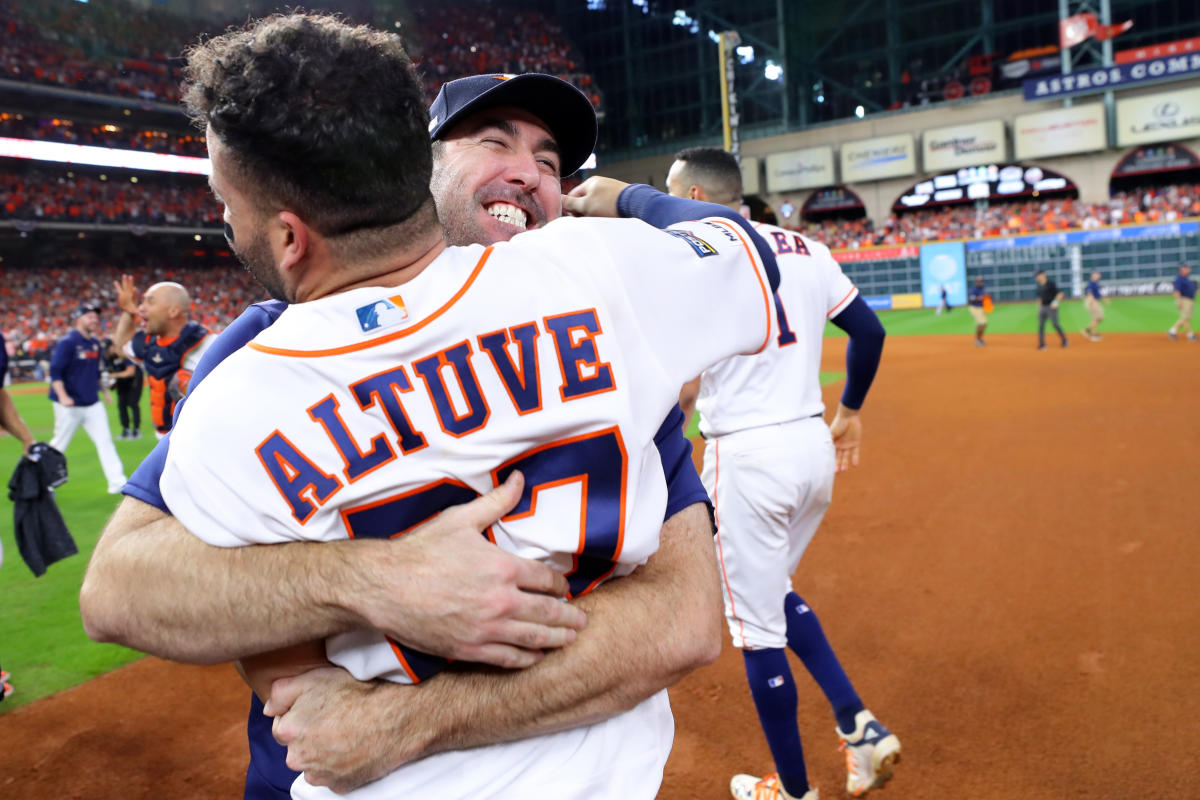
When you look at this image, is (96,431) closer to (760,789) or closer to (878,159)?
(760,789)

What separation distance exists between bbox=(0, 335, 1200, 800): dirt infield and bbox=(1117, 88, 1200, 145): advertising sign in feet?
104

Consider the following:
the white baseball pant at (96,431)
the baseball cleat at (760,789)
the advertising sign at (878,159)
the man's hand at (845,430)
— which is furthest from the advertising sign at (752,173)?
the baseball cleat at (760,789)

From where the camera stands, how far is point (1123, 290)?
28.2 metres

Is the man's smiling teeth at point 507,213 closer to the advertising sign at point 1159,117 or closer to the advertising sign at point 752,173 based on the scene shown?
the advertising sign at point 1159,117

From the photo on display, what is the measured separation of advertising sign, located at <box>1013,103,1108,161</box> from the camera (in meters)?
33.1

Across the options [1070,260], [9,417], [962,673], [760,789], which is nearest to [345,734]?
[760,789]

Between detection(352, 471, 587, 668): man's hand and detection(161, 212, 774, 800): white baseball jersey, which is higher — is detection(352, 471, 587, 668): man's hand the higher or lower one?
the lower one

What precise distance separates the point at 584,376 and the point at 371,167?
18.0 inches

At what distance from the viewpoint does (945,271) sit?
98.8 feet

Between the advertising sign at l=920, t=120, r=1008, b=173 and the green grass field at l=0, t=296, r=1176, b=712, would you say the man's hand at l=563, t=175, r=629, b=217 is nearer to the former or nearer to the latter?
the green grass field at l=0, t=296, r=1176, b=712

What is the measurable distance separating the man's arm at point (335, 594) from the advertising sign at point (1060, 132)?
132 feet

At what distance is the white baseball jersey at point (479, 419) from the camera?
106 cm

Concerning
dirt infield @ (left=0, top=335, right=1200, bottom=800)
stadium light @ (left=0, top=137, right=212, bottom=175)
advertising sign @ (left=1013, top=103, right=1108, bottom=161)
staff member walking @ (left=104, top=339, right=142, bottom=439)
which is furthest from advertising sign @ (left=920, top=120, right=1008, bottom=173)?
staff member walking @ (left=104, top=339, right=142, bottom=439)

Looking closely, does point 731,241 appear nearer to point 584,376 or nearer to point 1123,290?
point 584,376
